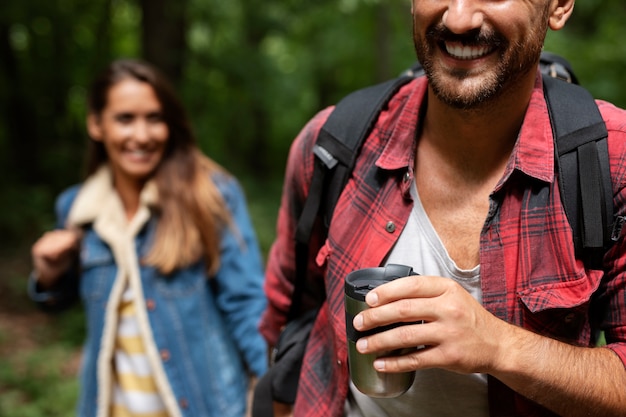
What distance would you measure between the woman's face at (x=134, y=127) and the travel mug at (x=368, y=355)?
6.26ft

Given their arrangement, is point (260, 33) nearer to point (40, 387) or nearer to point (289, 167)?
point (40, 387)

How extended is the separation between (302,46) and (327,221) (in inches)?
456

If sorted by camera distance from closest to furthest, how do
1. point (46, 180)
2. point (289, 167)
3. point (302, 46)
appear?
point (289, 167) < point (46, 180) < point (302, 46)

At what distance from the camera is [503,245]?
4.79 feet

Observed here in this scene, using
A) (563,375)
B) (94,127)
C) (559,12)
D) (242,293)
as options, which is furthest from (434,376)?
(94,127)

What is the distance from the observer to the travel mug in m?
1.27

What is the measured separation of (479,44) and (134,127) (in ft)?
6.50

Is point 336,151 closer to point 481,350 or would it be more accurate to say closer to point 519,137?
point 519,137

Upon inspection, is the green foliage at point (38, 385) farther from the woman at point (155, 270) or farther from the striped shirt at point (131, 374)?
the striped shirt at point (131, 374)

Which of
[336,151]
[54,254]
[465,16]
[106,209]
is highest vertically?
[465,16]

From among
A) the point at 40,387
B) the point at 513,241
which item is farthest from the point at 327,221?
the point at 40,387

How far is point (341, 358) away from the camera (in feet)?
5.35

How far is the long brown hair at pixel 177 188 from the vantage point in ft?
9.25

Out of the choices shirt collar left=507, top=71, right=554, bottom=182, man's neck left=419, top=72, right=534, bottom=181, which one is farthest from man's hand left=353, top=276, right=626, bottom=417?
man's neck left=419, top=72, right=534, bottom=181
